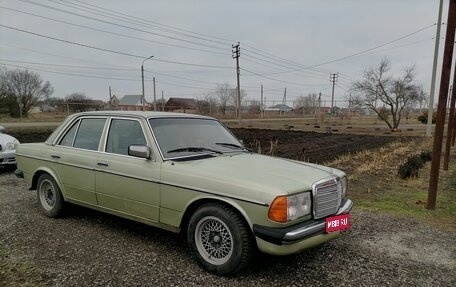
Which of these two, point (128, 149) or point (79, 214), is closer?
point (128, 149)

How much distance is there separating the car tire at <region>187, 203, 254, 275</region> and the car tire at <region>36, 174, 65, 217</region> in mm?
2566

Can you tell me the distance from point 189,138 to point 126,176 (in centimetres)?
88

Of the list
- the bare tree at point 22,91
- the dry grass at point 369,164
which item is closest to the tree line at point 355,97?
the bare tree at point 22,91

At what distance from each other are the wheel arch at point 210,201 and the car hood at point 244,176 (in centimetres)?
10

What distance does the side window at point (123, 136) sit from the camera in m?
4.27

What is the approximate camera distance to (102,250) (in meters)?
4.03

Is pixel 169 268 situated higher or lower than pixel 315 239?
lower

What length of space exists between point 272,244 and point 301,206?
0.45 metres

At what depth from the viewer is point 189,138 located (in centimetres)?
433

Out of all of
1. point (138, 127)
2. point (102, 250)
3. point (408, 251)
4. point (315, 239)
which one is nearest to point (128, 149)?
point (138, 127)

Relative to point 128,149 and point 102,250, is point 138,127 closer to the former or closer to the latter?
point 128,149

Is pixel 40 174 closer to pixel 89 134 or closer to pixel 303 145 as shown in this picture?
pixel 89 134

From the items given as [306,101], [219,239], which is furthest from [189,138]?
[306,101]

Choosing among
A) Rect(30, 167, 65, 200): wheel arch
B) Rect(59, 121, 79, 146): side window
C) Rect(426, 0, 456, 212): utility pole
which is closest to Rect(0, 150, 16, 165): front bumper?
Rect(30, 167, 65, 200): wheel arch
